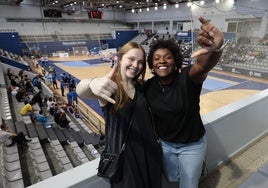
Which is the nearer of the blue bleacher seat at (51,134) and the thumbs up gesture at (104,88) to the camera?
the thumbs up gesture at (104,88)

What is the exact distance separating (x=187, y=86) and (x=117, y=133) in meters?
0.44

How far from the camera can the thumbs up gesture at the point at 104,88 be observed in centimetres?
92

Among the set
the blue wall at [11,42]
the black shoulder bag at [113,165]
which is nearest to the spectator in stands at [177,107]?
the black shoulder bag at [113,165]

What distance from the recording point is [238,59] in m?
9.61

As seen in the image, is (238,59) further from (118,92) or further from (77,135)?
(118,92)

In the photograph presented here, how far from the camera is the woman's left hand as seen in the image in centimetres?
90

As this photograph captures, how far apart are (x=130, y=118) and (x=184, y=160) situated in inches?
19.0

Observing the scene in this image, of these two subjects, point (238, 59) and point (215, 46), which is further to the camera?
point (238, 59)

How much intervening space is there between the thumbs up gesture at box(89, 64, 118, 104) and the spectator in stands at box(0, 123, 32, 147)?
418 cm

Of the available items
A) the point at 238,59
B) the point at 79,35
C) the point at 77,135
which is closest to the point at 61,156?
the point at 77,135

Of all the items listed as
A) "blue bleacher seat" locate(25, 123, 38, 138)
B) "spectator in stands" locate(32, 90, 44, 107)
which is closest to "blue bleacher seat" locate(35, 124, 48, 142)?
"blue bleacher seat" locate(25, 123, 38, 138)

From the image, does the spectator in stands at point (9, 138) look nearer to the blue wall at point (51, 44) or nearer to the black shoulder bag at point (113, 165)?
the black shoulder bag at point (113, 165)

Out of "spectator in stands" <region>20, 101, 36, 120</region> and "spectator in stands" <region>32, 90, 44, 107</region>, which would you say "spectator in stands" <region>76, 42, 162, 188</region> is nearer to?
"spectator in stands" <region>20, 101, 36, 120</region>

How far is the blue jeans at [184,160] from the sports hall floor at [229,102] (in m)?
0.59
